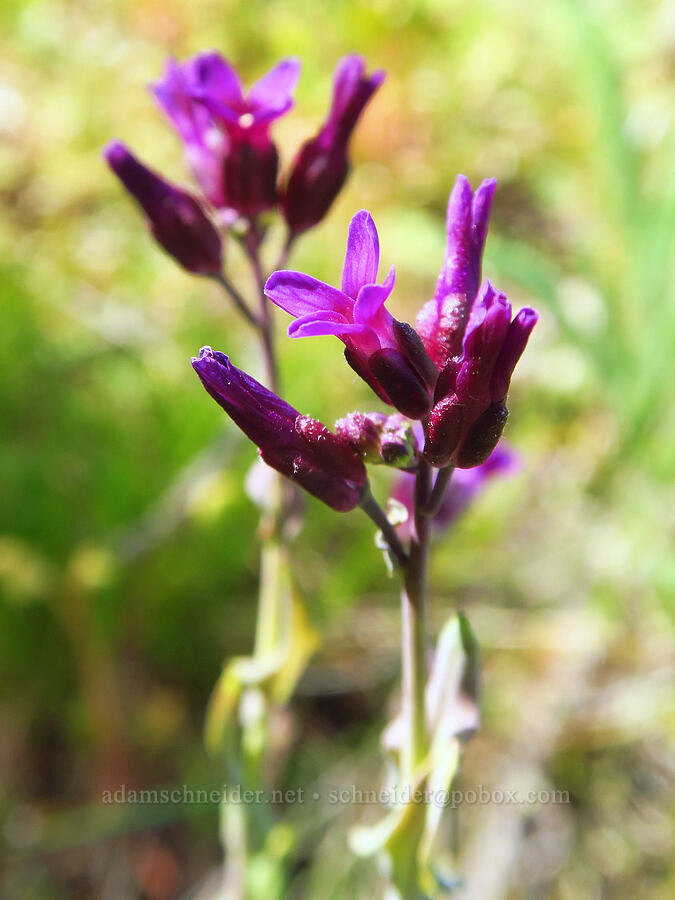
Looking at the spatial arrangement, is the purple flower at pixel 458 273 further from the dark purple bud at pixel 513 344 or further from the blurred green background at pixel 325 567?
the blurred green background at pixel 325 567

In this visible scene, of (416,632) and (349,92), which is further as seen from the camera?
(349,92)

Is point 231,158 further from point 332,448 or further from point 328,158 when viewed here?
point 332,448

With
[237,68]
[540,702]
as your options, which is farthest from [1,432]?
[237,68]

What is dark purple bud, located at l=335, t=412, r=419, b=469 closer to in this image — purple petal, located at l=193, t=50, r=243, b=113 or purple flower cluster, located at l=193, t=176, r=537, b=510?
purple flower cluster, located at l=193, t=176, r=537, b=510

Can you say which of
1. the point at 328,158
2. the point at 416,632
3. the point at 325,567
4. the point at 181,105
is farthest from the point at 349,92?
the point at 325,567

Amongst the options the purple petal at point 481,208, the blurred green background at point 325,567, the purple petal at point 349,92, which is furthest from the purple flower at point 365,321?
the blurred green background at point 325,567

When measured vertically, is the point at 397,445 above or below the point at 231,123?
below
